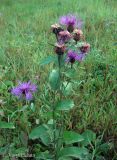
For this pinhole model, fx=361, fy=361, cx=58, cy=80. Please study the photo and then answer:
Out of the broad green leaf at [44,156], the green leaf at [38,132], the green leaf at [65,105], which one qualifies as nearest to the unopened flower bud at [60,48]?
the green leaf at [65,105]

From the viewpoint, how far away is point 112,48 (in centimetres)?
330

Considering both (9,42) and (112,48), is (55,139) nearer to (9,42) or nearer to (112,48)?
(112,48)

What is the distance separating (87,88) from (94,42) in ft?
3.80

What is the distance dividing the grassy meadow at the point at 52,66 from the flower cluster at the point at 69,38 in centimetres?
47

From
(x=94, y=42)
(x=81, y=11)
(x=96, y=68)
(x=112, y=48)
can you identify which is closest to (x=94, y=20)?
(x=81, y=11)

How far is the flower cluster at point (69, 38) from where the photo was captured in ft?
4.86

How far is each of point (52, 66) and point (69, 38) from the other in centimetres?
135

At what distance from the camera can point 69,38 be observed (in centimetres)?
150

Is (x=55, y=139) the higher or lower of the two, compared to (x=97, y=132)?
higher

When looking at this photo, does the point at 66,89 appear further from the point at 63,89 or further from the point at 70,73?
the point at 70,73

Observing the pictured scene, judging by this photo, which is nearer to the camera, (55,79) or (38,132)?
(55,79)

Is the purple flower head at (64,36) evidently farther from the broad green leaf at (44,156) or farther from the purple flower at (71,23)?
the broad green leaf at (44,156)

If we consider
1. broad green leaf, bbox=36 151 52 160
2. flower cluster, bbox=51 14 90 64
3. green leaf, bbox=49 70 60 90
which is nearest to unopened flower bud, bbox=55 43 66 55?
flower cluster, bbox=51 14 90 64

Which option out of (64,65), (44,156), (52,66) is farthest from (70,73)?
(52,66)
